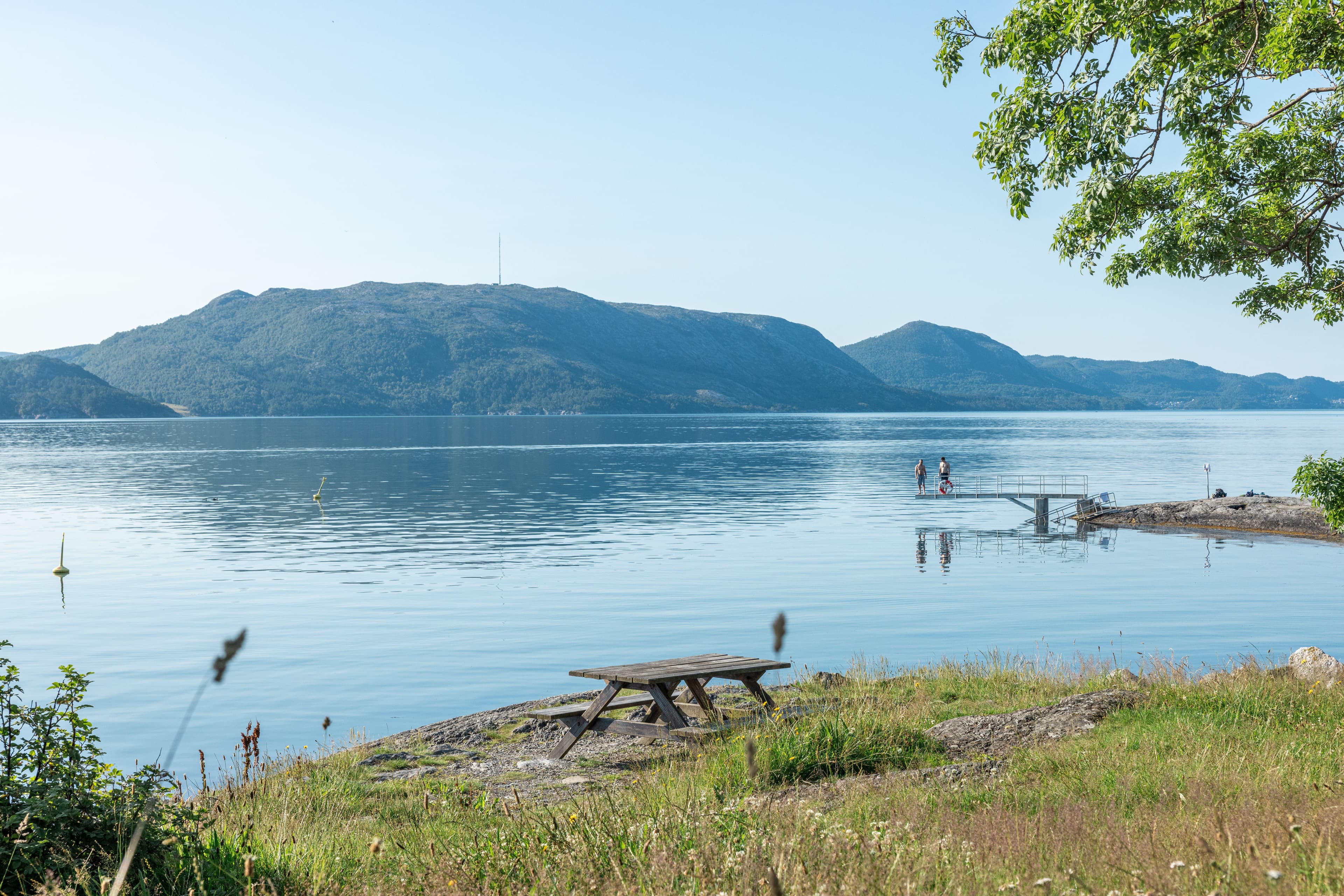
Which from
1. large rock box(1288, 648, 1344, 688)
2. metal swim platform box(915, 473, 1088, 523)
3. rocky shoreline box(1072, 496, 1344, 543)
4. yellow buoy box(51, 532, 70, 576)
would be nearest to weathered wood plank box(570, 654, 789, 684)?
large rock box(1288, 648, 1344, 688)

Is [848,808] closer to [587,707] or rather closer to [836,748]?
[836,748]

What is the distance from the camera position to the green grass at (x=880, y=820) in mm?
4828

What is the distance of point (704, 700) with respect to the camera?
12.3 m

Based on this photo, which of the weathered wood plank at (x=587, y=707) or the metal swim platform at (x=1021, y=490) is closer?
the weathered wood plank at (x=587, y=707)

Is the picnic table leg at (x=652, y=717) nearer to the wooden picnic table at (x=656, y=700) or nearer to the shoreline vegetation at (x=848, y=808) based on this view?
the wooden picnic table at (x=656, y=700)

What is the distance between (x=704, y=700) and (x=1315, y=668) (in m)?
8.20

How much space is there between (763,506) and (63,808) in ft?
172

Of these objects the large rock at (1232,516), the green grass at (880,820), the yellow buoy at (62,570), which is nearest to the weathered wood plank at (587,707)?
the green grass at (880,820)

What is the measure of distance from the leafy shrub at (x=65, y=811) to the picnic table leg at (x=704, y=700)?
6330 millimetres

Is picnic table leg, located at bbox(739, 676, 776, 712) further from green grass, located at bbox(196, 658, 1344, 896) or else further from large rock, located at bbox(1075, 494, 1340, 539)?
large rock, located at bbox(1075, 494, 1340, 539)

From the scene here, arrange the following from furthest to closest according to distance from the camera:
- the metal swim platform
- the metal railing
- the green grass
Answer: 1. the metal railing
2. the metal swim platform
3. the green grass

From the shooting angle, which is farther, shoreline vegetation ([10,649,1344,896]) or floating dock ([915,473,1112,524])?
floating dock ([915,473,1112,524])

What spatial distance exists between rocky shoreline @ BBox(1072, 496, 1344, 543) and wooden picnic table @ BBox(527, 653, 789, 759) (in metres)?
39.1

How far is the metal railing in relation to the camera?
177 feet
